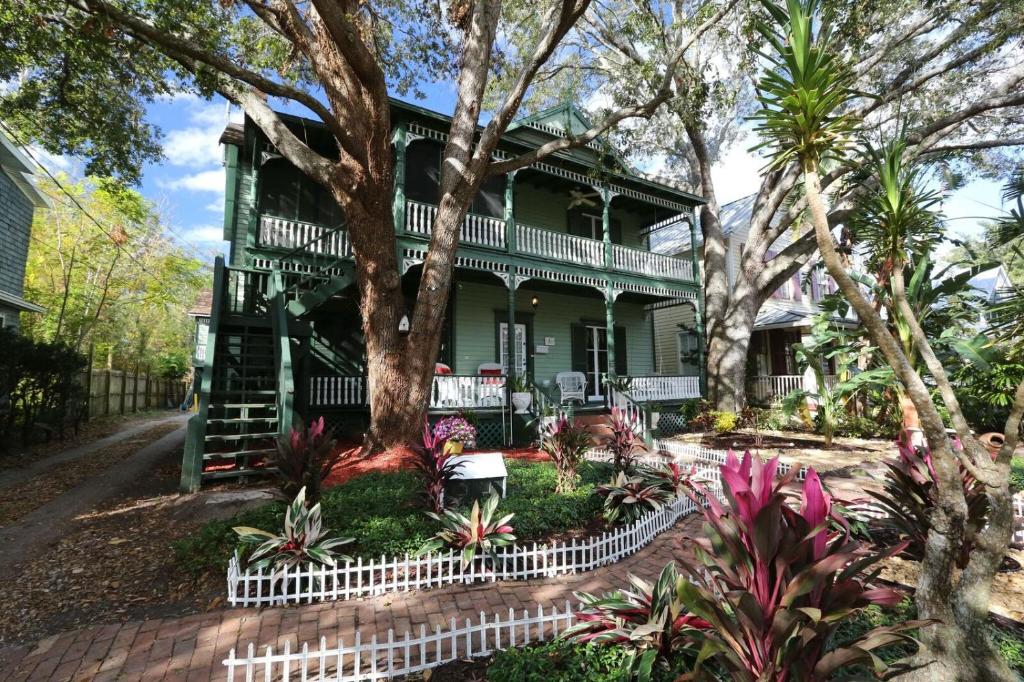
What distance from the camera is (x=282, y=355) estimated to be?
7363 millimetres

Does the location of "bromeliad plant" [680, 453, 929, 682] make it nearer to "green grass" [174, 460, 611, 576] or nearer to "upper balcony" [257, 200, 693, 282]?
"green grass" [174, 460, 611, 576]

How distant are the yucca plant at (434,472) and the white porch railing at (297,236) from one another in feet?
19.7

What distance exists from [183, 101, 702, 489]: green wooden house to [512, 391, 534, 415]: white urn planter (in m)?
0.14

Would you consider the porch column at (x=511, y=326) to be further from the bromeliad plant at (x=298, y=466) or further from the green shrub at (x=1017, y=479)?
the green shrub at (x=1017, y=479)

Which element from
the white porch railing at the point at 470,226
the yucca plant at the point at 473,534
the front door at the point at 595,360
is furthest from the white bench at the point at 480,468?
the front door at the point at 595,360

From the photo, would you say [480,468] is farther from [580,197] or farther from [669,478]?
[580,197]

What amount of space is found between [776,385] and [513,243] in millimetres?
12326

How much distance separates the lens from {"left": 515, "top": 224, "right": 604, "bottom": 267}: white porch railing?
39.3 ft

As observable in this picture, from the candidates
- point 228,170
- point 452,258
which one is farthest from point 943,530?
point 228,170

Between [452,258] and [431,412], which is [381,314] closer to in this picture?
[452,258]

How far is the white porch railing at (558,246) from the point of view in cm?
1198

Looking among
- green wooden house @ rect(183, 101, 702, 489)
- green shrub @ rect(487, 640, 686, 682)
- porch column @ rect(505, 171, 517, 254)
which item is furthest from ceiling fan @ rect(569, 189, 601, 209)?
green shrub @ rect(487, 640, 686, 682)

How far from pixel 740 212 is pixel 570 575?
67.1 ft

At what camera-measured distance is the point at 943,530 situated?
249cm
